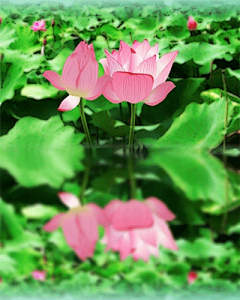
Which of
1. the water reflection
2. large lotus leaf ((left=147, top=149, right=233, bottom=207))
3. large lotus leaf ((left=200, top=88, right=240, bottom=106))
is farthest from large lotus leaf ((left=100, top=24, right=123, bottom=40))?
the water reflection

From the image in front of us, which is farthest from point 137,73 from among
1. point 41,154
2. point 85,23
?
point 85,23

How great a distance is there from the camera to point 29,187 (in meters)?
0.28

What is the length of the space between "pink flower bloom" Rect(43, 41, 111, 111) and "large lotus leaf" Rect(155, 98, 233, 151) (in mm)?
167

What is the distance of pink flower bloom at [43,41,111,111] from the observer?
1.58 feet

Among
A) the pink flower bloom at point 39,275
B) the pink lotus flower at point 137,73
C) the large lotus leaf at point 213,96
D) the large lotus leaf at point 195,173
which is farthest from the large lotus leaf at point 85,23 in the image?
the pink flower bloom at point 39,275

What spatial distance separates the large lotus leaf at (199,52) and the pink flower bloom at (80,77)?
319 mm

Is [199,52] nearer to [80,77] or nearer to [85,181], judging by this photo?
[80,77]

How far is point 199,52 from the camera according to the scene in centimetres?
78

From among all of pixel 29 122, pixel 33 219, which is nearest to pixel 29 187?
pixel 33 219

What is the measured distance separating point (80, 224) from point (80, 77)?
0.31 meters

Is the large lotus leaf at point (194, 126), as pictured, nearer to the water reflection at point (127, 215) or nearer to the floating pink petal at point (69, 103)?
the floating pink petal at point (69, 103)

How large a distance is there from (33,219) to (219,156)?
254 mm

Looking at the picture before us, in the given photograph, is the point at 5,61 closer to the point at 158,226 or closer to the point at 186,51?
the point at 186,51

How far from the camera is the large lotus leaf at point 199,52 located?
763 mm
